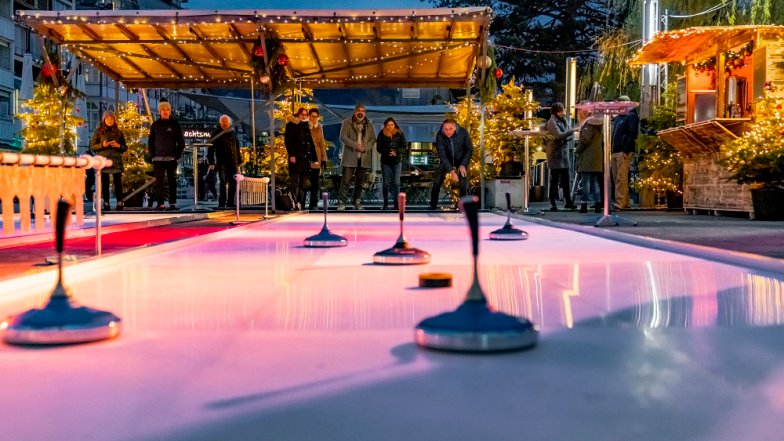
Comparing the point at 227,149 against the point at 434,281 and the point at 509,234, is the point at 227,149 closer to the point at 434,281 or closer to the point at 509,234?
the point at 509,234

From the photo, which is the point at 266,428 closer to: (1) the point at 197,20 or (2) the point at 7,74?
(1) the point at 197,20

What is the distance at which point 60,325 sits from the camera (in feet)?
11.4

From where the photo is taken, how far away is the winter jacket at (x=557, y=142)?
55.5 ft

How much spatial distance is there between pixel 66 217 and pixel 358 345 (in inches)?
49.3

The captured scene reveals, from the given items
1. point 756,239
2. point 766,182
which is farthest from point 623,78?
point 756,239

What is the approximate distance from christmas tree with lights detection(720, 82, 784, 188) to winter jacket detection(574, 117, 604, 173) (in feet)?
7.12

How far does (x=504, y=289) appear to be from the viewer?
5.18 m

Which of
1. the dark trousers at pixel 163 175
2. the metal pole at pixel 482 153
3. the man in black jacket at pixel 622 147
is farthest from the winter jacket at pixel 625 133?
the dark trousers at pixel 163 175

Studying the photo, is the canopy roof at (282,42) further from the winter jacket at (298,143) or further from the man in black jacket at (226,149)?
the winter jacket at (298,143)

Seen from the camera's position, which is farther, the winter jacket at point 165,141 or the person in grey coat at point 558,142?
the winter jacket at point 165,141

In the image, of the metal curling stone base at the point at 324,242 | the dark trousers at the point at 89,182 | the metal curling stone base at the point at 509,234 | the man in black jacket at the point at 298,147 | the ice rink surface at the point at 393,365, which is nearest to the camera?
the ice rink surface at the point at 393,365

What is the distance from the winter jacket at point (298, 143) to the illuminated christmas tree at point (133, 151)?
4944mm

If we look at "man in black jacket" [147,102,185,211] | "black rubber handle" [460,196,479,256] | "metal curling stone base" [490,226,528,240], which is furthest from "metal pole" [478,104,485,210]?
"black rubber handle" [460,196,479,256]

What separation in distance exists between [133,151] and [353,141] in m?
6.41
